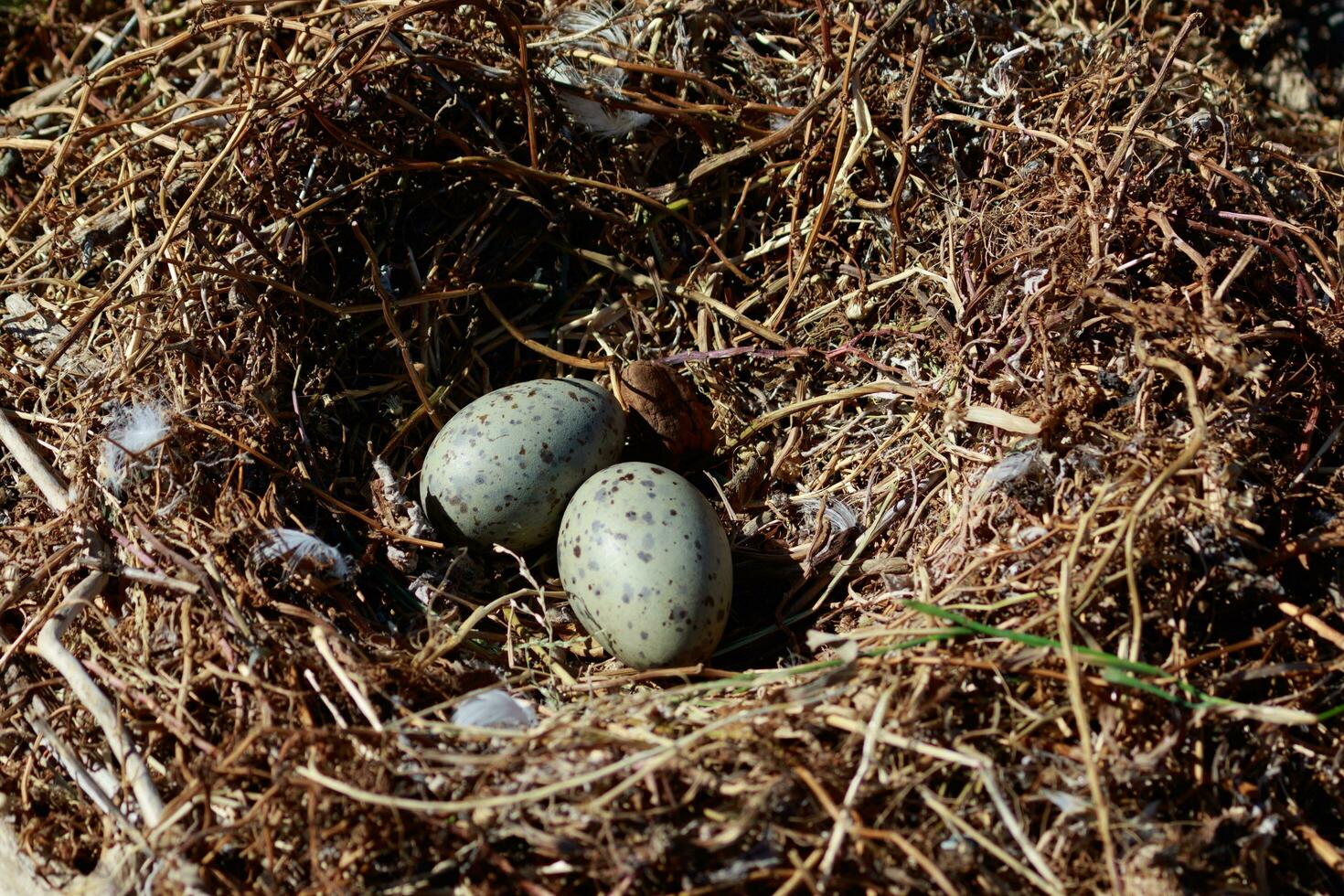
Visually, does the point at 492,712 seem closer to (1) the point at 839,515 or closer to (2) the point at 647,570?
(2) the point at 647,570

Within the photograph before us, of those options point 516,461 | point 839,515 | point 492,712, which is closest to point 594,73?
point 516,461

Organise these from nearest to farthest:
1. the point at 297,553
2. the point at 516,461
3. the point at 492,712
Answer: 1. the point at 492,712
2. the point at 297,553
3. the point at 516,461

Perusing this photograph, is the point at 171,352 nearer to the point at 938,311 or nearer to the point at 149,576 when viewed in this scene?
the point at 149,576

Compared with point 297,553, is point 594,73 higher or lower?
higher

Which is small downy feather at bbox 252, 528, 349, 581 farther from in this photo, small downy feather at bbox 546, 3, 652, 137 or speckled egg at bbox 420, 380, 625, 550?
small downy feather at bbox 546, 3, 652, 137

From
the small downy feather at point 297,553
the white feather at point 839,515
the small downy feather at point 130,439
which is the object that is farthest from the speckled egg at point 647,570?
the small downy feather at point 130,439

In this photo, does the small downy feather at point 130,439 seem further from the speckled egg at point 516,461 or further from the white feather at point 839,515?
the white feather at point 839,515
